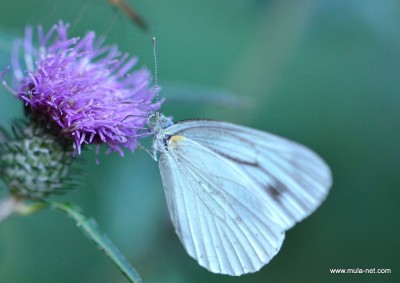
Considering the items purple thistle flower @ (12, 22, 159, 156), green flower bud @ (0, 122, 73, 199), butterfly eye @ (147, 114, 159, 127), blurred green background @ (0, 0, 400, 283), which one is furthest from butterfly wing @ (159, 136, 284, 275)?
green flower bud @ (0, 122, 73, 199)

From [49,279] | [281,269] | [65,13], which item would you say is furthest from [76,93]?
[281,269]

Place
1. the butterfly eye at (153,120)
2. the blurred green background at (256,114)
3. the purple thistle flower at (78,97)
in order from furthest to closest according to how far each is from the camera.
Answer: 1. the blurred green background at (256,114)
2. the butterfly eye at (153,120)
3. the purple thistle flower at (78,97)

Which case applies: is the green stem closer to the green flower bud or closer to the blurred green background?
the green flower bud

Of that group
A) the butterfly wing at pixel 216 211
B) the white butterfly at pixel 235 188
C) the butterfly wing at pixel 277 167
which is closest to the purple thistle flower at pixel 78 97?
the white butterfly at pixel 235 188

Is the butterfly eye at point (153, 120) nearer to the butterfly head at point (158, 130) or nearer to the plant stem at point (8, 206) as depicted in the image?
the butterfly head at point (158, 130)

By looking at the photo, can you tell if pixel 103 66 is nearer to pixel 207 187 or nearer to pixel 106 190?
pixel 207 187
